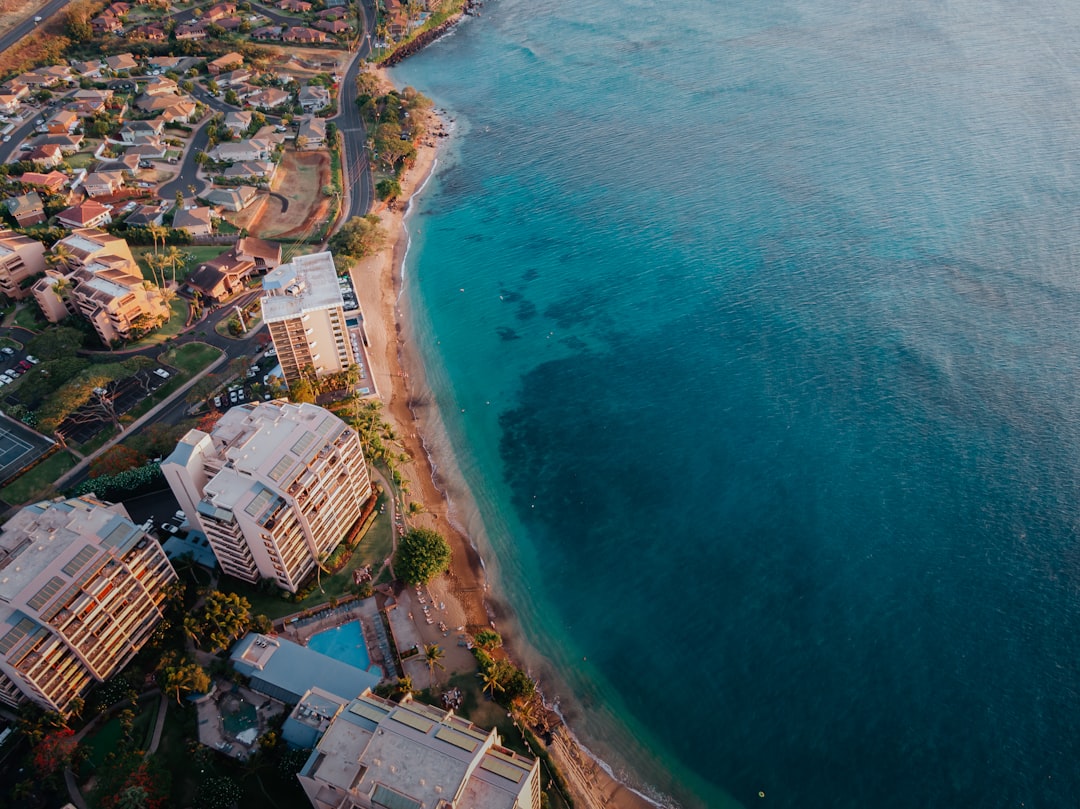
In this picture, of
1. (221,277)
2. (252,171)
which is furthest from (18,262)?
(252,171)

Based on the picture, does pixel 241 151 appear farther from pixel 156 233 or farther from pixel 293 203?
pixel 156 233

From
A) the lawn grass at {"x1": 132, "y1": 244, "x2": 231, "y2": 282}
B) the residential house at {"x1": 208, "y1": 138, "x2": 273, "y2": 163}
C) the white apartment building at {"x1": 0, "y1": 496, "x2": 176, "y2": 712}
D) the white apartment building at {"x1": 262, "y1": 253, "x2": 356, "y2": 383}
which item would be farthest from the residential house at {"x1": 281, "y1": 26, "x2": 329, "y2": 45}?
the white apartment building at {"x1": 0, "y1": 496, "x2": 176, "y2": 712}

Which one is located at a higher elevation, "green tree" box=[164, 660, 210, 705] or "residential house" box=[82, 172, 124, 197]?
"residential house" box=[82, 172, 124, 197]

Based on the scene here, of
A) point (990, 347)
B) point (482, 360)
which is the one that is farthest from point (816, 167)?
point (482, 360)

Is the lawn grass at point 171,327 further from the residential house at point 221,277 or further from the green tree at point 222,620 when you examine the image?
the green tree at point 222,620

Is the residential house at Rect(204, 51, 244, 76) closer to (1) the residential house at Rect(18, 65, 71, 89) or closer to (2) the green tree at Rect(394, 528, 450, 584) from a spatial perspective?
(1) the residential house at Rect(18, 65, 71, 89)

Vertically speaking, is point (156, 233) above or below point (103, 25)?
below

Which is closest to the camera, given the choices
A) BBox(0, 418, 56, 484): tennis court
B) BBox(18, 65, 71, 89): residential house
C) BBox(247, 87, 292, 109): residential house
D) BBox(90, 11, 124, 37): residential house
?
BBox(0, 418, 56, 484): tennis court
